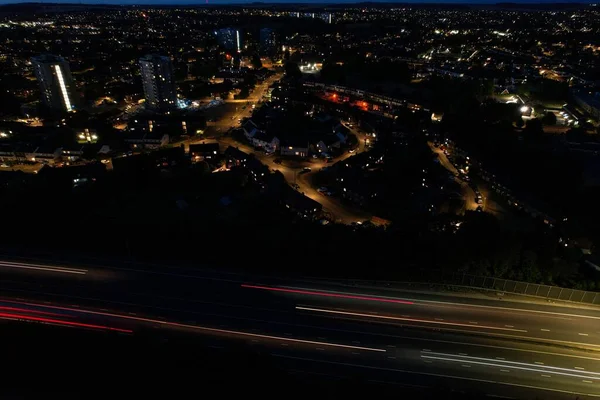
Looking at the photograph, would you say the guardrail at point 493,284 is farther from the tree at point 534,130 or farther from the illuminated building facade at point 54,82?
the illuminated building facade at point 54,82

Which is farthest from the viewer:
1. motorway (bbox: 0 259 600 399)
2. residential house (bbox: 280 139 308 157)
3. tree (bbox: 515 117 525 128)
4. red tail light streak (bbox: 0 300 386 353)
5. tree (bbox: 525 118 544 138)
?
tree (bbox: 515 117 525 128)

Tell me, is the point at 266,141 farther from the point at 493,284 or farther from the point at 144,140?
the point at 493,284

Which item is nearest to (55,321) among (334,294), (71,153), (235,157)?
(334,294)

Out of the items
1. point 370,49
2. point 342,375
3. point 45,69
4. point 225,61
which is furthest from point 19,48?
point 342,375

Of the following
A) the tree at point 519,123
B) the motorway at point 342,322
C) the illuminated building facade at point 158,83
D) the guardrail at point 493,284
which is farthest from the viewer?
the illuminated building facade at point 158,83

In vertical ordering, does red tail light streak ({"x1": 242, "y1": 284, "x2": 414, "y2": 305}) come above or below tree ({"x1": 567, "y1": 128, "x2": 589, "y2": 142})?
below

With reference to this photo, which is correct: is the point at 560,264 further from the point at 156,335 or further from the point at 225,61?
the point at 225,61

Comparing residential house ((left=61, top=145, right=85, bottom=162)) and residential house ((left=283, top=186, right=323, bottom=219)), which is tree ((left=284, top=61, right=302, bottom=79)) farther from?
residential house ((left=283, top=186, right=323, bottom=219))

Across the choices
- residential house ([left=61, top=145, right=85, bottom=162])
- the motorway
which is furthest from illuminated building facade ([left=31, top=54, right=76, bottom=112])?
the motorway

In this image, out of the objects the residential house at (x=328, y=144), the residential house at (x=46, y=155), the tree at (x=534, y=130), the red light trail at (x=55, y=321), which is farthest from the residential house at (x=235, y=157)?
the tree at (x=534, y=130)
